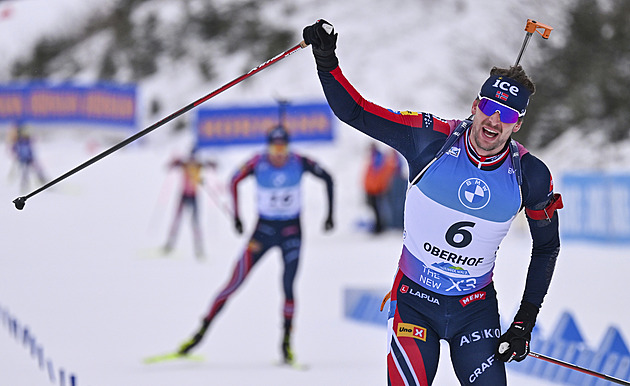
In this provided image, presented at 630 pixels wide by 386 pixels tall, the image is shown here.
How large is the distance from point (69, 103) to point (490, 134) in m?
24.9

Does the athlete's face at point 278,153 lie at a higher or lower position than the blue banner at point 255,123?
lower

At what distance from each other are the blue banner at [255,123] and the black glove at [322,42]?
19.1 metres

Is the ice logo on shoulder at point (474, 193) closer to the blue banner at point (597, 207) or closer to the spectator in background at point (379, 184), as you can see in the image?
the blue banner at point (597, 207)

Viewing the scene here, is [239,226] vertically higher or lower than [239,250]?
lower

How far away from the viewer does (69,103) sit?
88.2 feet

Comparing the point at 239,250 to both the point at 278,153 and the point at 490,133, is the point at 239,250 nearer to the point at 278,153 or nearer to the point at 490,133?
the point at 278,153

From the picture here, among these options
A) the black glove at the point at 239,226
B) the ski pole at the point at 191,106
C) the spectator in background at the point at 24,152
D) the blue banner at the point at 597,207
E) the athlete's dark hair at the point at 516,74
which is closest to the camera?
the athlete's dark hair at the point at 516,74

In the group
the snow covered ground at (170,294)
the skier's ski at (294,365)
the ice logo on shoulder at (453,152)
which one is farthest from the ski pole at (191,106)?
the skier's ski at (294,365)

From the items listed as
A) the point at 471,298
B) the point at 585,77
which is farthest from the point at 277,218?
the point at 585,77

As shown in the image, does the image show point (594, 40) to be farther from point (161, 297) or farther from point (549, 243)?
point (549, 243)

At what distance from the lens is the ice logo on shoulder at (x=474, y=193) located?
3645 millimetres

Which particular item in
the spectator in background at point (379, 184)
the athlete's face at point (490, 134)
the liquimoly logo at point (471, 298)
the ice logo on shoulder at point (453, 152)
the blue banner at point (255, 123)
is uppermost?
the blue banner at point (255, 123)

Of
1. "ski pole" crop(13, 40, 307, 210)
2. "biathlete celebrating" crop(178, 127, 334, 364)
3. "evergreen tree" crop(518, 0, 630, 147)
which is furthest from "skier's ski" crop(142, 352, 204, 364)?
"evergreen tree" crop(518, 0, 630, 147)

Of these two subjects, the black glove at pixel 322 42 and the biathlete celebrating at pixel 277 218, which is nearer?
the black glove at pixel 322 42
